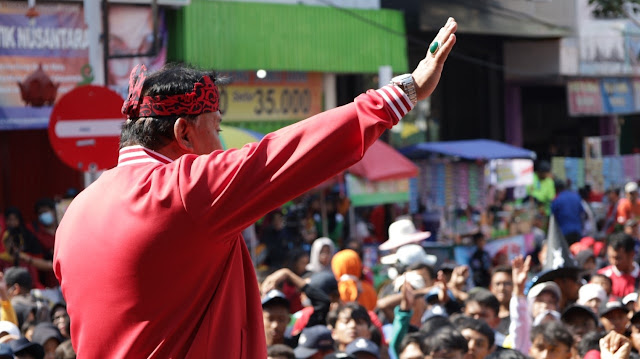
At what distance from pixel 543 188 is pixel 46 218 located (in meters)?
10.2

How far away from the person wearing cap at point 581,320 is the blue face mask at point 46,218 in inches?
233

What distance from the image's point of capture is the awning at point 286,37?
14.6 m

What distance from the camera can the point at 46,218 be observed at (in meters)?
11.0

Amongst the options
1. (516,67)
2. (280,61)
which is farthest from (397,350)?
(516,67)

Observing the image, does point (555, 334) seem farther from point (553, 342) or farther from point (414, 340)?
point (414, 340)

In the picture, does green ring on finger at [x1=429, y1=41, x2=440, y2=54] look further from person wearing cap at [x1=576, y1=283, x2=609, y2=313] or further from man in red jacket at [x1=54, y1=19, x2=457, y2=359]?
person wearing cap at [x1=576, y1=283, x2=609, y2=313]

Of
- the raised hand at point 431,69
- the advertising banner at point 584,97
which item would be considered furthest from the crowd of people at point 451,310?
the advertising banner at point 584,97

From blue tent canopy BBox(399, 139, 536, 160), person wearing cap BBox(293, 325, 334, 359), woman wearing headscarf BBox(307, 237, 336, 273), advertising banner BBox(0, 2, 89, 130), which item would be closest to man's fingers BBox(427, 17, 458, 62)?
person wearing cap BBox(293, 325, 334, 359)

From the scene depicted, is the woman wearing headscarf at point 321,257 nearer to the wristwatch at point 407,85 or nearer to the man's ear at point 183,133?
the man's ear at point 183,133

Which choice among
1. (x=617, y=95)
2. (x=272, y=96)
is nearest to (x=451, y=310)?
(x=272, y=96)

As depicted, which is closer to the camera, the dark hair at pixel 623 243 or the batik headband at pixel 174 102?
the batik headband at pixel 174 102

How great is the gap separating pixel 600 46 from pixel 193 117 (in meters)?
22.3

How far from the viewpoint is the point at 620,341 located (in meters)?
4.46

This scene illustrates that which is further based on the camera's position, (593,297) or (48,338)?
(593,297)
